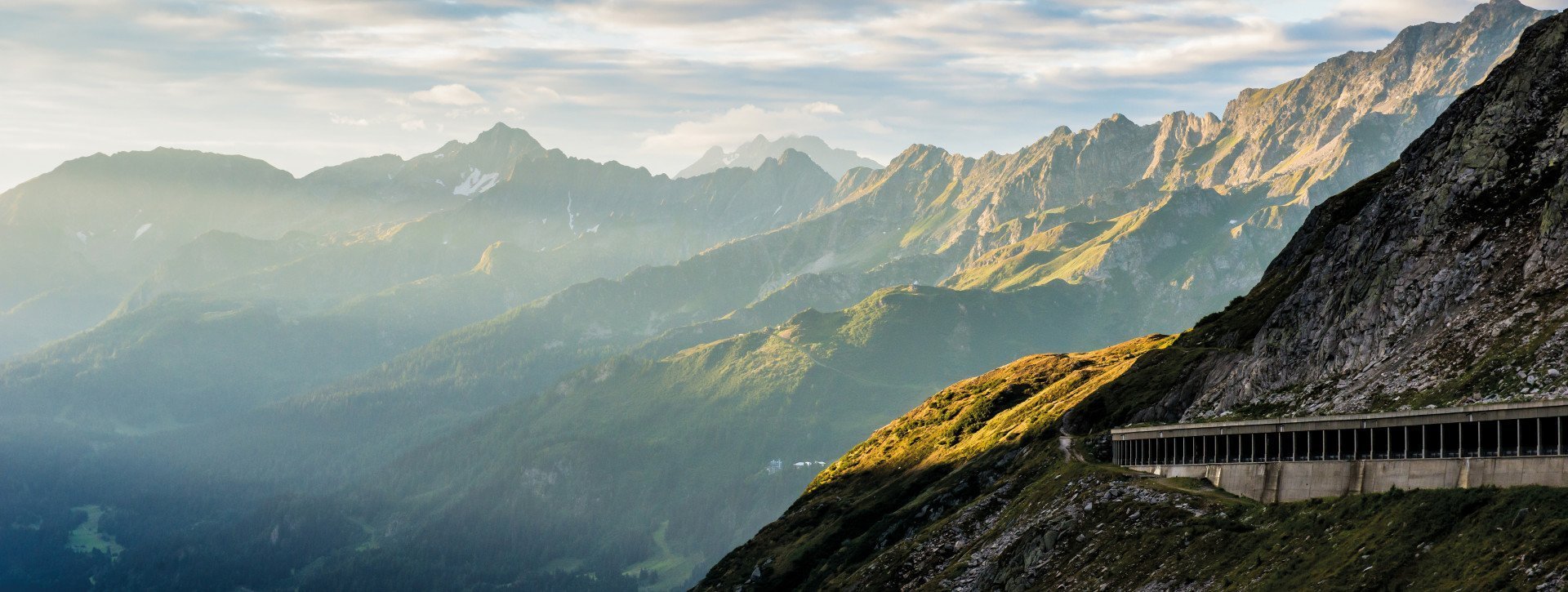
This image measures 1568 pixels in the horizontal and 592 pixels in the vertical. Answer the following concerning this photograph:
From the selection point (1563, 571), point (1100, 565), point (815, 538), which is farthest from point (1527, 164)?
point (815, 538)

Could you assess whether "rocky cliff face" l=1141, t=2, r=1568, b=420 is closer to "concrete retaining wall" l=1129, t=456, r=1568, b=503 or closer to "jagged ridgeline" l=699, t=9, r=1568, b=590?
"jagged ridgeline" l=699, t=9, r=1568, b=590

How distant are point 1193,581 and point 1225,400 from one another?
4935cm

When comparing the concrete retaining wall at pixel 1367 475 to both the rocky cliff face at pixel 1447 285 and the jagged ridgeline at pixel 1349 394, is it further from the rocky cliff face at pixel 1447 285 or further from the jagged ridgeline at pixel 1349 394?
the rocky cliff face at pixel 1447 285

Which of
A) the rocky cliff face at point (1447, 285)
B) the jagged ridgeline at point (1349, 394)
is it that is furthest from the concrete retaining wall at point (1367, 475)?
the rocky cliff face at point (1447, 285)

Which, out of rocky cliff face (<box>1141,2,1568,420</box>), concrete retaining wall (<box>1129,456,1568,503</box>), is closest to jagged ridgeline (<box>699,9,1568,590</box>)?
rocky cliff face (<box>1141,2,1568,420</box>)

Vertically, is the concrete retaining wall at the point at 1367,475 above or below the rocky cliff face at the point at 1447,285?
below

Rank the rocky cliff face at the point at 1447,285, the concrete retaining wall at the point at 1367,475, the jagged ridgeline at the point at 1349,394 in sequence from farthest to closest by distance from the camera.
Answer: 1. the rocky cliff face at the point at 1447,285
2. the concrete retaining wall at the point at 1367,475
3. the jagged ridgeline at the point at 1349,394

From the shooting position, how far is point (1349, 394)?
10994cm

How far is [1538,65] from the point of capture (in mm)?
122688

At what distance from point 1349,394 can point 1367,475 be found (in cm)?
2206

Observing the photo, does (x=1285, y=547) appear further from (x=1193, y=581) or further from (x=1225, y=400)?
(x=1225, y=400)

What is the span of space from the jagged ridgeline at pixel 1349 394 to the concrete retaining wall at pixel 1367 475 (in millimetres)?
3690

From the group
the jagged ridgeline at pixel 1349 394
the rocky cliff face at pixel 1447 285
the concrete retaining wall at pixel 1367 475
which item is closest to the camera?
the jagged ridgeline at pixel 1349 394

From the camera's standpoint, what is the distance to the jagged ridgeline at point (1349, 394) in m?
73.8
